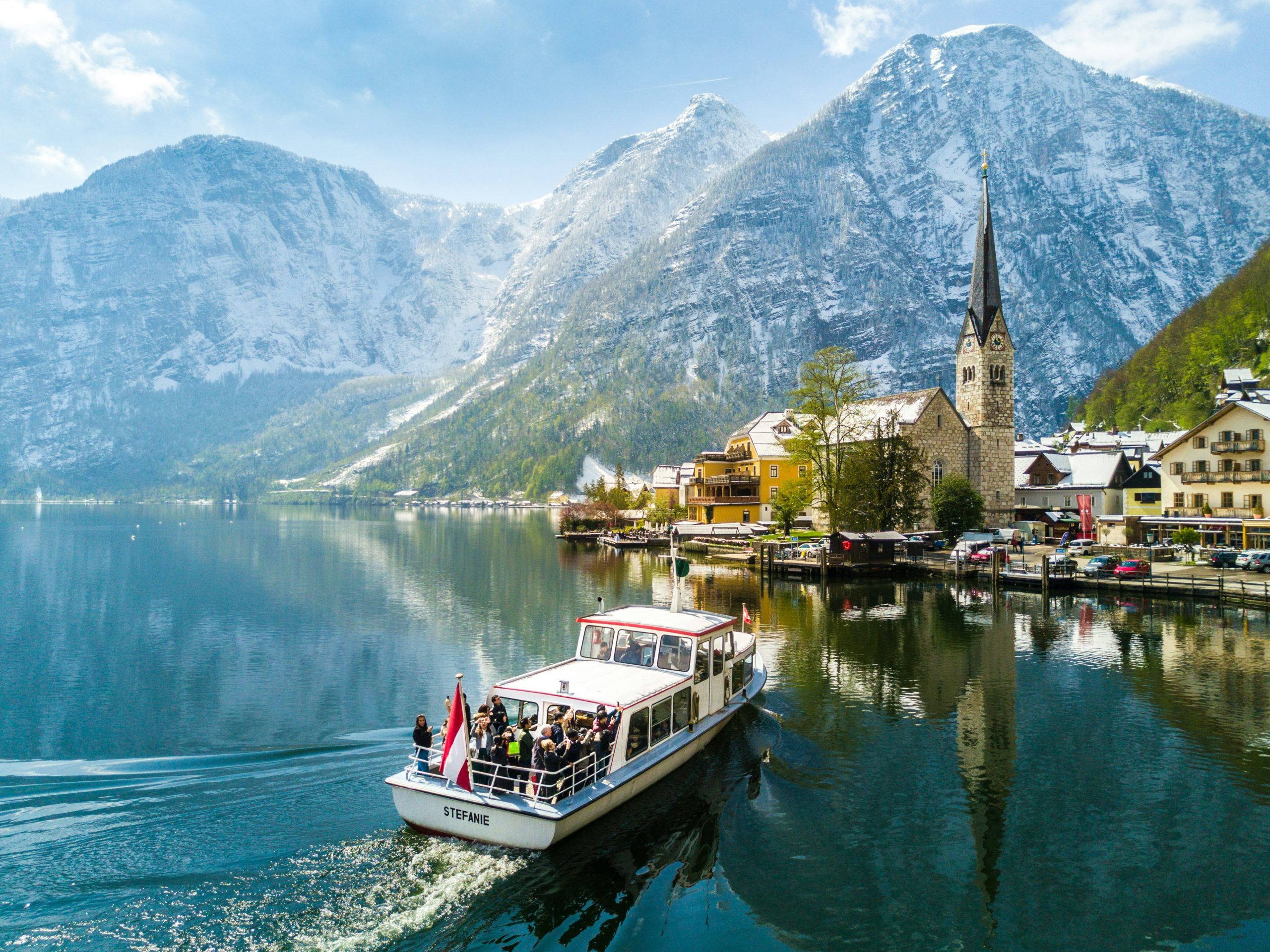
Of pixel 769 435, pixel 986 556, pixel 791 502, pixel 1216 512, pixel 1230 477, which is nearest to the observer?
pixel 1230 477

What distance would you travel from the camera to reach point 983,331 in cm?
10312

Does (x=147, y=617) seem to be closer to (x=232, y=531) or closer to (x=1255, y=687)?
(x=1255, y=687)

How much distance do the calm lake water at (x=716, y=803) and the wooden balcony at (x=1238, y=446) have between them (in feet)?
88.9

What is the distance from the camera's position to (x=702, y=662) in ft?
81.5

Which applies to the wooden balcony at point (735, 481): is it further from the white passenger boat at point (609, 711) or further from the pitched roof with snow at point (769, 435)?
the white passenger boat at point (609, 711)

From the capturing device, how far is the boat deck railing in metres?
17.8

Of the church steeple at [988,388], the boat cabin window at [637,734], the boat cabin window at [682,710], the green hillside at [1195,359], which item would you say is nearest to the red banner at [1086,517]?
the church steeple at [988,388]

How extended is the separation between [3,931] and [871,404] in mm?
102136

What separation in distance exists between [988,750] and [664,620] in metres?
11.5

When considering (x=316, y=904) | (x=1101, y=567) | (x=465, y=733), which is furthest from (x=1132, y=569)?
(x=316, y=904)

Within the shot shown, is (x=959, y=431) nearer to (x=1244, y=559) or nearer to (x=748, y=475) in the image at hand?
(x=748, y=475)

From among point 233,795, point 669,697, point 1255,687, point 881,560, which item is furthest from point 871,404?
point 233,795

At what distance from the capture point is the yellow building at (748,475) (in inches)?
4235

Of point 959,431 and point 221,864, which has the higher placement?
point 959,431
